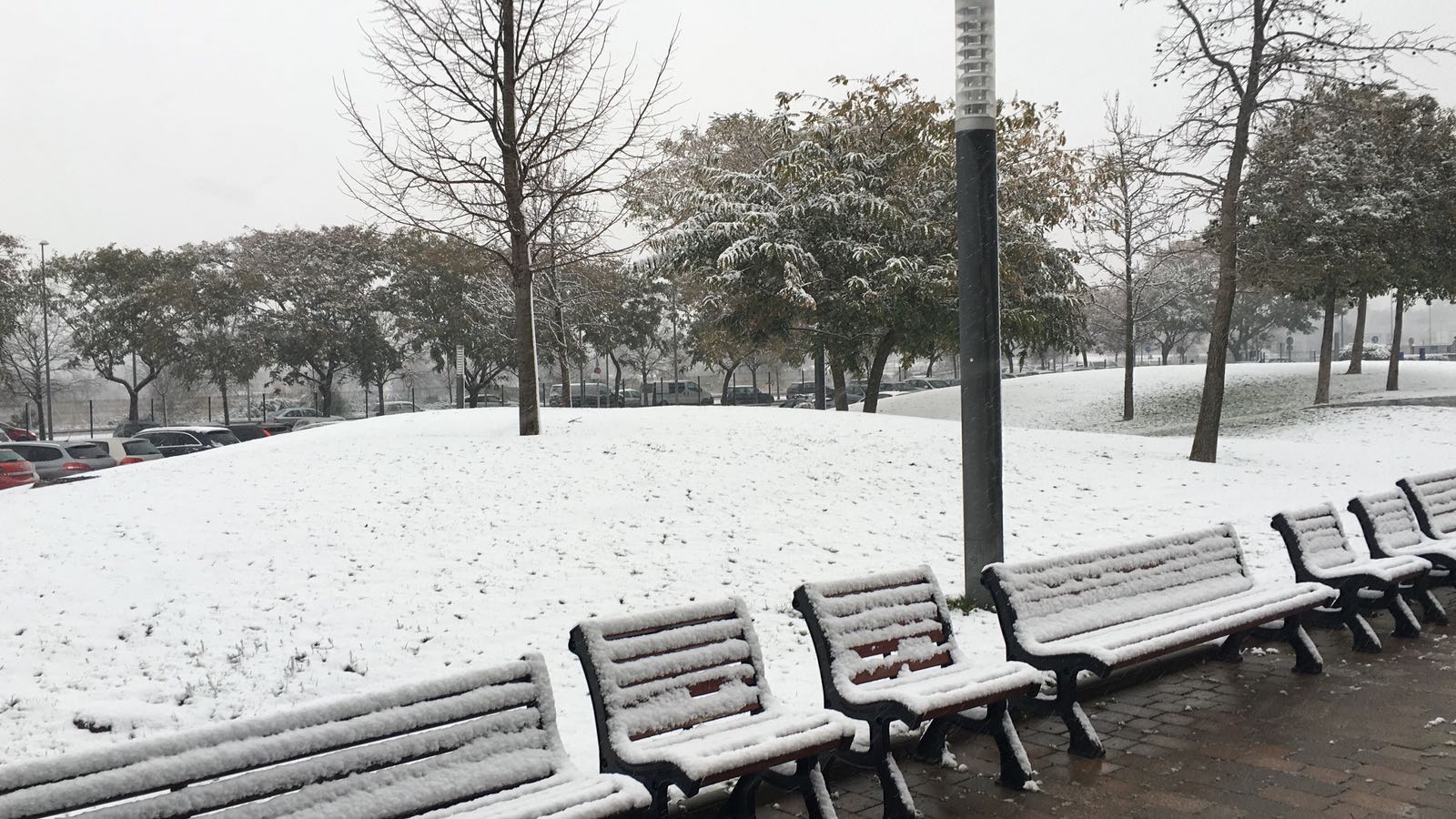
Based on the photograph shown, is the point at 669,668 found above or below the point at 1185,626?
above

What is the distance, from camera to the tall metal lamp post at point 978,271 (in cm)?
707

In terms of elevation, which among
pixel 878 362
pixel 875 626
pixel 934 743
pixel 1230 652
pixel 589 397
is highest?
pixel 878 362

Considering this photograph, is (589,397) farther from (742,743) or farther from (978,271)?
(742,743)

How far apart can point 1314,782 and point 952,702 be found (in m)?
1.62

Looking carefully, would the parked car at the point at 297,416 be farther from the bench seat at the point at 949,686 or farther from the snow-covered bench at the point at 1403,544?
the bench seat at the point at 949,686

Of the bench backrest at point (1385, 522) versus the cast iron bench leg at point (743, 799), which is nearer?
the cast iron bench leg at point (743, 799)

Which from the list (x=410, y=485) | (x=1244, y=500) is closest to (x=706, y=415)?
(x=410, y=485)

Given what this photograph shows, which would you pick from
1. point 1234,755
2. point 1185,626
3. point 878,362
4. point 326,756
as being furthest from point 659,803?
point 878,362

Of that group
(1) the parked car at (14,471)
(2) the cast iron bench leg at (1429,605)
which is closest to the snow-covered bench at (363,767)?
(2) the cast iron bench leg at (1429,605)

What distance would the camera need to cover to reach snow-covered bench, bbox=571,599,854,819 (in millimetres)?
3623

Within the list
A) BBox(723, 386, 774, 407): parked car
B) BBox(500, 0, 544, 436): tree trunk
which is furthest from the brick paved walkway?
BBox(723, 386, 774, 407): parked car

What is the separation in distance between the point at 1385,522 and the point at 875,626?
5.46 meters

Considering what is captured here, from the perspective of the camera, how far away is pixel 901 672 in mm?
4727

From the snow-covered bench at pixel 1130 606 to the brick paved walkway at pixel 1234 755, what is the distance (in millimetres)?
310
